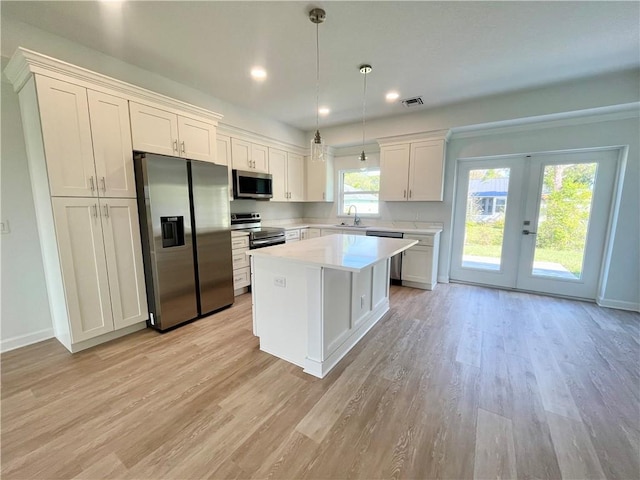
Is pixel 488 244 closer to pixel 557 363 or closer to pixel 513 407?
pixel 557 363

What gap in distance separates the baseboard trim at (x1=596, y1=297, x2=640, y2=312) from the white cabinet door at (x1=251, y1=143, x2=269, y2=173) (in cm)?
517

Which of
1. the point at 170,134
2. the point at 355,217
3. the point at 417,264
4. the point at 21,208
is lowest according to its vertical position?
the point at 417,264

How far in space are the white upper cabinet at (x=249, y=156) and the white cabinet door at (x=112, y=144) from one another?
1.54 m

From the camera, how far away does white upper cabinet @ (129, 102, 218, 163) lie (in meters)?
2.60

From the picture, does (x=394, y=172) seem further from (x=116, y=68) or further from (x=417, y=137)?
(x=116, y=68)

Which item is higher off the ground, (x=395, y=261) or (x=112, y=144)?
(x=112, y=144)

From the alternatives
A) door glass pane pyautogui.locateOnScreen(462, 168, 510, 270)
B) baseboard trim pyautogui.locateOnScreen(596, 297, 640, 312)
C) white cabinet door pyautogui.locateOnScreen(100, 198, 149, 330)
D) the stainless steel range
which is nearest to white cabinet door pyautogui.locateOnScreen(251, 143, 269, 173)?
the stainless steel range

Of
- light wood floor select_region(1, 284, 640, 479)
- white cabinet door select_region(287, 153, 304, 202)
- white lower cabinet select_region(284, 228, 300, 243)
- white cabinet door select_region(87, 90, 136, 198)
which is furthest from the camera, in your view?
white cabinet door select_region(287, 153, 304, 202)

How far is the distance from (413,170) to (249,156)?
105 inches

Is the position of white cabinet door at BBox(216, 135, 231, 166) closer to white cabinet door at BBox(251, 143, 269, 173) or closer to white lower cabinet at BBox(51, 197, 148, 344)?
white cabinet door at BBox(251, 143, 269, 173)

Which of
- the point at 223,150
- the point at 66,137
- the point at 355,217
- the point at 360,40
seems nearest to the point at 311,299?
the point at 360,40

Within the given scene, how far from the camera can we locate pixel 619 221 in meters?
3.30

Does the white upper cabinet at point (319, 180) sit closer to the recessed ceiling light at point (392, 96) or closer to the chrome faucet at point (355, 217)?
the chrome faucet at point (355, 217)

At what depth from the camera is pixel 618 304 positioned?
338 centimetres
